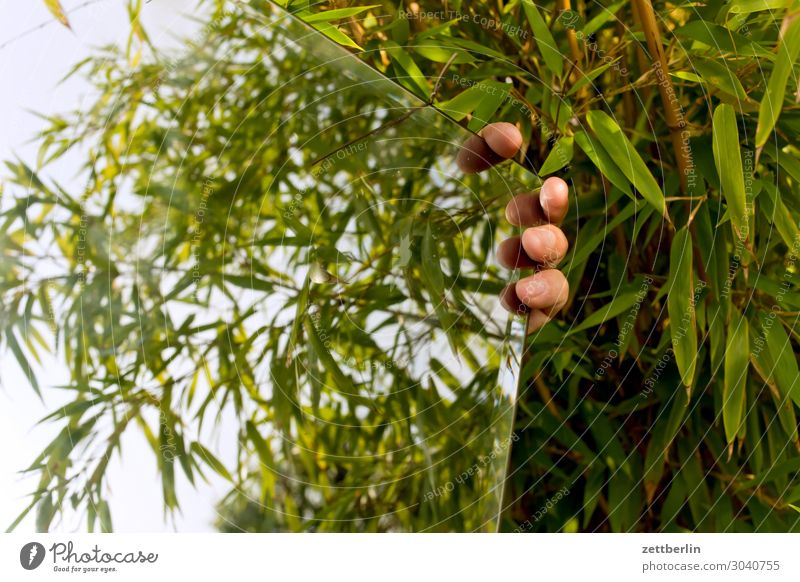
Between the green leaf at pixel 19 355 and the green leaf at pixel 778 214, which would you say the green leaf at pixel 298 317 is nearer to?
the green leaf at pixel 19 355

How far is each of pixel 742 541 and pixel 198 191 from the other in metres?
0.40

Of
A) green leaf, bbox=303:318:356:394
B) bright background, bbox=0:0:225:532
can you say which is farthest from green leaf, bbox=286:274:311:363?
bright background, bbox=0:0:225:532

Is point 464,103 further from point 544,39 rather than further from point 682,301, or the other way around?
point 682,301

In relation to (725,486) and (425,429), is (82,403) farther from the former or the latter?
(725,486)

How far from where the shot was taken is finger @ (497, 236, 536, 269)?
17.3 inches

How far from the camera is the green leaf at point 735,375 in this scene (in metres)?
0.42

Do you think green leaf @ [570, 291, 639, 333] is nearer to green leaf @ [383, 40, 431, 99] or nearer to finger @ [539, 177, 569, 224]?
finger @ [539, 177, 569, 224]

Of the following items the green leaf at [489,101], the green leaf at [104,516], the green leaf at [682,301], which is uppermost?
the green leaf at [489,101]

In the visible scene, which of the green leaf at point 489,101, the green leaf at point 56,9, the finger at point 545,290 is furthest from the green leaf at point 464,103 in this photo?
the green leaf at point 56,9

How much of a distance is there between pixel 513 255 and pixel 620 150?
96 millimetres

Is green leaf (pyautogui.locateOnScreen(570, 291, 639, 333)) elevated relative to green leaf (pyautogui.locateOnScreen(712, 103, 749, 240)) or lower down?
lower down

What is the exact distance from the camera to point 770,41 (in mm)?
416

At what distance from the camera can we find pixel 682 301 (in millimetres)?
421

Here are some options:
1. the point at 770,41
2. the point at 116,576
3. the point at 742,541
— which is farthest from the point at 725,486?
the point at 116,576
